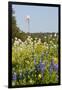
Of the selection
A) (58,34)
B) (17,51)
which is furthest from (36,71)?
(58,34)

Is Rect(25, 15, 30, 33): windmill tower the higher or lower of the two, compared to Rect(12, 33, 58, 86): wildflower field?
higher

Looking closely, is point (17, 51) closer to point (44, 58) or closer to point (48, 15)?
point (44, 58)

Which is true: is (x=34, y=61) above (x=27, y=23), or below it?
below

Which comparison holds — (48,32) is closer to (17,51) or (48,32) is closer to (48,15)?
(48,15)

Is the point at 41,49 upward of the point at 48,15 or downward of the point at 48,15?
downward

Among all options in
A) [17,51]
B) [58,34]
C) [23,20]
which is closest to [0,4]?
[23,20]

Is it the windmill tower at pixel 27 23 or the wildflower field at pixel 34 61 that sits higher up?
the windmill tower at pixel 27 23

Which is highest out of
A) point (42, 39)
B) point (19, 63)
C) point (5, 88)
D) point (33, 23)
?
point (33, 23)
